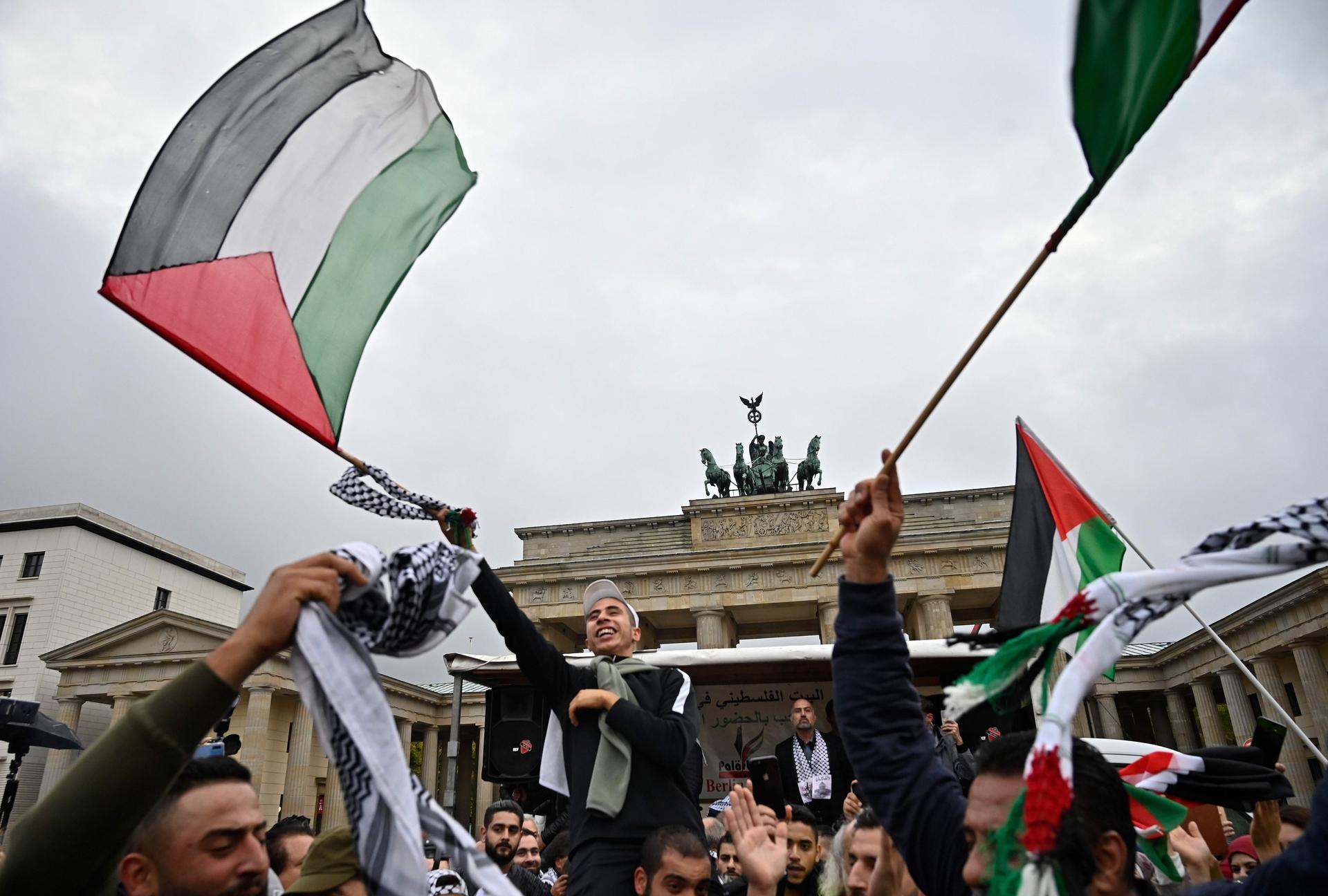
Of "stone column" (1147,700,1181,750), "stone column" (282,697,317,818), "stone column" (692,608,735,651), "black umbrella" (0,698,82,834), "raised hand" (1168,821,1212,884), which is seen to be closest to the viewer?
"raised hand" (1168,821,1212,884)

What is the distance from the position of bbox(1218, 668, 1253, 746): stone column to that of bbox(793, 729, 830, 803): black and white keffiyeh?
1067 inches

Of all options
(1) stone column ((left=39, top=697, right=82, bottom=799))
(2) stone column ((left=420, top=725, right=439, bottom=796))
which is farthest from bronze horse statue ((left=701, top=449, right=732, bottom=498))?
(1) stone column ((left=39, top=697, right=82, bottom=799))

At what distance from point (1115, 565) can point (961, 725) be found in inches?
138

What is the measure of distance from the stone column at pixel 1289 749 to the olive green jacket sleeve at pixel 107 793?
28.6 meters

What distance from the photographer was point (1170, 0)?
82.0 inches

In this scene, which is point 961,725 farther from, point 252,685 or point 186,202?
point 252,685

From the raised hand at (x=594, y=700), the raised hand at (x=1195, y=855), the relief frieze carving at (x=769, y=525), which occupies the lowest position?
the raised hand at (x=1195, y=855)

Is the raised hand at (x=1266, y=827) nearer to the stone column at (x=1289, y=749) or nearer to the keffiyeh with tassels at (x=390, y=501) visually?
the keffiyeh with tassels at (x=390, y=501)

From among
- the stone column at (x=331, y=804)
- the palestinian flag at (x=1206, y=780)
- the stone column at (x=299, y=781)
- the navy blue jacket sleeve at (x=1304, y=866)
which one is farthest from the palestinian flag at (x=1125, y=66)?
the stone column at (x=331, y=804)

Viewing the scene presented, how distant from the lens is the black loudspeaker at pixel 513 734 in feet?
29.2

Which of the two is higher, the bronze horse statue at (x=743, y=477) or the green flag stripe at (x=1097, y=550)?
the bronze horse statue at (x=743, y=477)

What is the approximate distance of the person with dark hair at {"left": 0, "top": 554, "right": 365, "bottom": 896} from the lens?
1439 mm

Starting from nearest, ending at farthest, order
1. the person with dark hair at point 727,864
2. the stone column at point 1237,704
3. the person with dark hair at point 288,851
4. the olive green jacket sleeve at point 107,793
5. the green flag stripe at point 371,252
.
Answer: the olive green jacket sleeve at point 107,793 → the green flag stripe at point 371,252 → the person with dark hair at point 288,851 → the person with dark hair at point 727,864 → the stone column at point 1237,704

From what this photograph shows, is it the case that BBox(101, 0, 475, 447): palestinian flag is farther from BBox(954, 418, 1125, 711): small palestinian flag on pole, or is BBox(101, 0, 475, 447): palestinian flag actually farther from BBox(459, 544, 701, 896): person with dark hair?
BBox(954, 418, 1125, 711): small palestinian flag on pole
